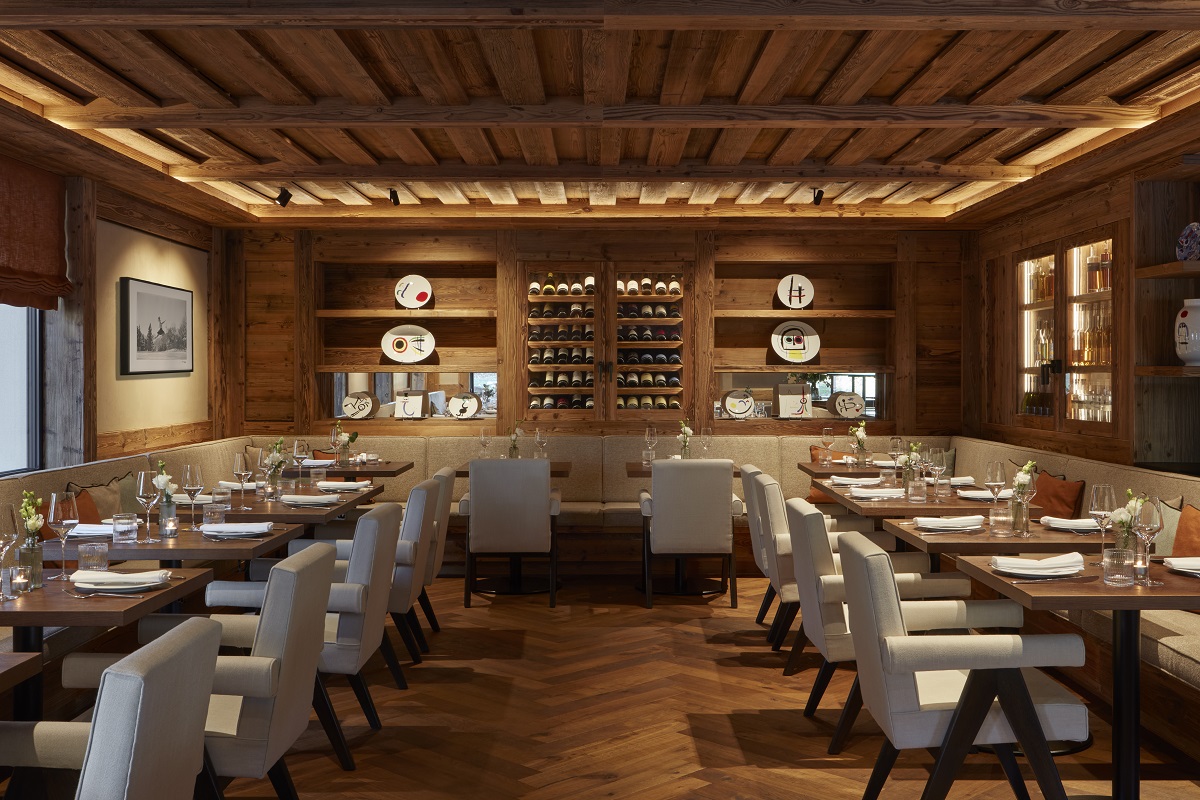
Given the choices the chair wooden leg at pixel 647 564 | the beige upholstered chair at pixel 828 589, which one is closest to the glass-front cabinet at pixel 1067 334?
the beige upholstered chair at pixel 828 589

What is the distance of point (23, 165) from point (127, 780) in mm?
4692

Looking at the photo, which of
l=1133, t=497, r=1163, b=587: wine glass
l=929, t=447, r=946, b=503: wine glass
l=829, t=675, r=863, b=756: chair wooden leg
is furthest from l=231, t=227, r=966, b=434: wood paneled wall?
l=1133, t=497, r=1163, b=587: wine glass

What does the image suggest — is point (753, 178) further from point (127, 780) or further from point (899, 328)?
point (127, 780)

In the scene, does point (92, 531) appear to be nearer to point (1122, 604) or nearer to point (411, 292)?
point (1122, 604)

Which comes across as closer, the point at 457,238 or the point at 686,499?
the point at 686,499

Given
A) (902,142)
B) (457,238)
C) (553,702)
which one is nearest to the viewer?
(553,702)

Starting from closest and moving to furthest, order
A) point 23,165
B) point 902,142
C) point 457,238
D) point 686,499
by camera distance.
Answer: point 23,165 → point 902,142 → point 686,499 → point 457,238

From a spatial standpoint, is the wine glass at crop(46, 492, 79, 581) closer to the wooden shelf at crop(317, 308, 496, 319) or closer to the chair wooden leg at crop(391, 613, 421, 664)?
the chair wooden leg at crop(391, 613, 421, 664)

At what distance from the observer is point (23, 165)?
5.37 metres

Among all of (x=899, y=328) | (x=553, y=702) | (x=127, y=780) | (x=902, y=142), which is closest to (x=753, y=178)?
(x=902, y=142)

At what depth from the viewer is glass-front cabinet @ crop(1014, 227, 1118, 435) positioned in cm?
602

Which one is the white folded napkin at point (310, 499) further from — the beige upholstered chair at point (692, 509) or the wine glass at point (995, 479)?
the wine glass at point (995, 479)

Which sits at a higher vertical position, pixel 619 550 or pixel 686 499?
pixel 686 499

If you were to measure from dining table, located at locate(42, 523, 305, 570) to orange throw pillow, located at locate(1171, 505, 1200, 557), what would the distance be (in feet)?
12.5
